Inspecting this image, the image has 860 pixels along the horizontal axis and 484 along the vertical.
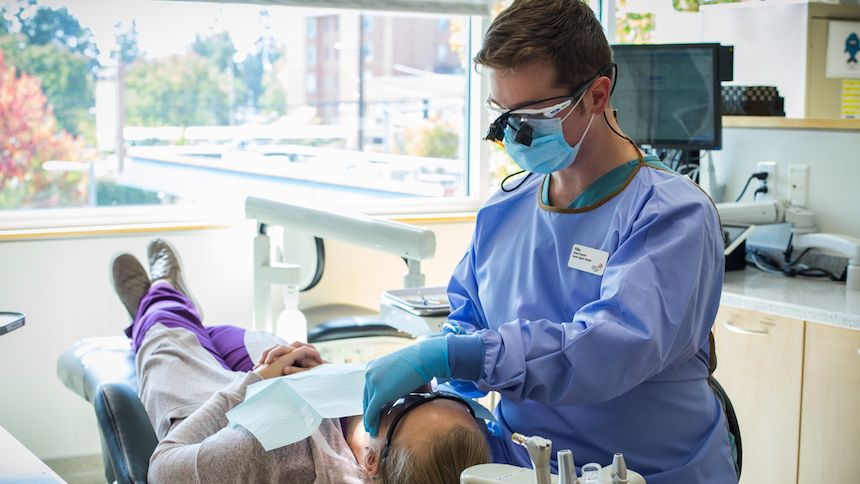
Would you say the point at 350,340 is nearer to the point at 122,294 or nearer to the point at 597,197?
the point at 122,294

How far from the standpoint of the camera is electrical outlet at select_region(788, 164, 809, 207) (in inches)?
122

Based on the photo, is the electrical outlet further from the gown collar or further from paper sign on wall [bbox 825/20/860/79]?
the gown collar

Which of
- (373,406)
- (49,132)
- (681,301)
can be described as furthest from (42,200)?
(681,301)

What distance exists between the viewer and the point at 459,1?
4.05 metres

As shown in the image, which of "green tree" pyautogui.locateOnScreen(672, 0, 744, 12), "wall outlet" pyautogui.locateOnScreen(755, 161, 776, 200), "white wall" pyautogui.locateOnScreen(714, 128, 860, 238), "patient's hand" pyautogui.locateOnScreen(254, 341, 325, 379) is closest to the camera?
"patient's hand" pyautogui.locateOnScreen(254, 341, 325, 379)

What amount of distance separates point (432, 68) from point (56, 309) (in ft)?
6.43

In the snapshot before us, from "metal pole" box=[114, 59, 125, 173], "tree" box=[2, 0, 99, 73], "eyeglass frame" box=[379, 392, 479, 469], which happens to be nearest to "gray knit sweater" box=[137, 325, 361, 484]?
"eyeglass frame" box=[379, 392, 479, 469]

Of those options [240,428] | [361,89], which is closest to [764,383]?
[240,428]

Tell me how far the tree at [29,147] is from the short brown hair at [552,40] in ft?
8.68

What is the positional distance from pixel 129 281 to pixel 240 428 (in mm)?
1322

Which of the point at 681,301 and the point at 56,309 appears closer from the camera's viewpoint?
the point at 681,301

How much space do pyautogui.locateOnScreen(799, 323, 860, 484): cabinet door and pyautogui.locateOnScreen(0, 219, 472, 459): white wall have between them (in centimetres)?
195

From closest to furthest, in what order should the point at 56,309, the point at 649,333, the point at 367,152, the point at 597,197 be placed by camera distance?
the point at 649,333 < the point at 597,197 < the point at 56,309 < the point at 367,152

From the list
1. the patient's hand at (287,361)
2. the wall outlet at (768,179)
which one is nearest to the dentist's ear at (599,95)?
the patient's hand at (287,361)
